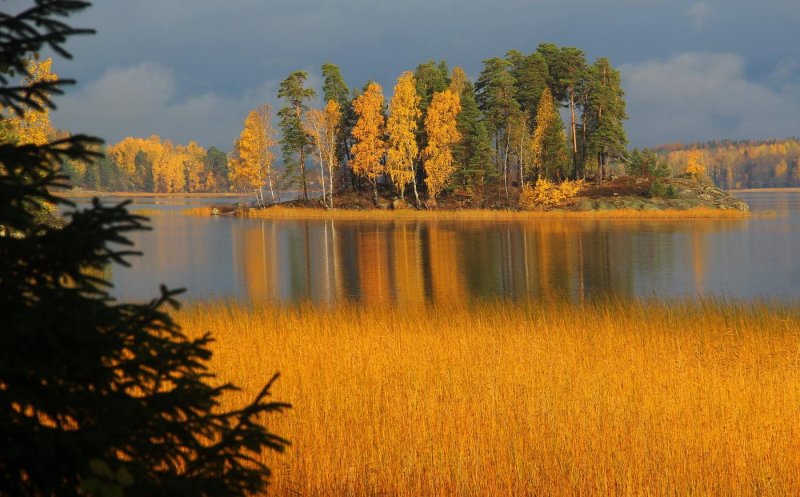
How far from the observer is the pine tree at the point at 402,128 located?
7000 centimetres

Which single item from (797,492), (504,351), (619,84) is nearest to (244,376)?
(504,351)

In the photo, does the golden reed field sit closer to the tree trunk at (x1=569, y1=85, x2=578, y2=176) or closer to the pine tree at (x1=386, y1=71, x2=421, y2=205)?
the pine tree at (x1=386, y1=71, x2=421, y2=205)

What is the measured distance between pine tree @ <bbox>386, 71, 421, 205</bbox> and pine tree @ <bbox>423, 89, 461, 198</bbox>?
61.2 inches

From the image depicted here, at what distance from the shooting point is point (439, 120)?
70.6 meters

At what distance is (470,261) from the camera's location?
Answer: 35.6m

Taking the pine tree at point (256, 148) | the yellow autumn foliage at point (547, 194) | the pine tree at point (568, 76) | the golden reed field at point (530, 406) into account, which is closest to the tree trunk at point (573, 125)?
the pine tree at point (568, 76)

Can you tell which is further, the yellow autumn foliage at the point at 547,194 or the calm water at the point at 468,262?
the yellow autumn foliage at the point at 547,194

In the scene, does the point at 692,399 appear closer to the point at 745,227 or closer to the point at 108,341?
the point at 108,341

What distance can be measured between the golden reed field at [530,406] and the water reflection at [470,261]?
10.3m

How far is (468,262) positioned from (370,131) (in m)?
40.7

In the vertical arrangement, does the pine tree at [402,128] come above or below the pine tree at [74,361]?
above

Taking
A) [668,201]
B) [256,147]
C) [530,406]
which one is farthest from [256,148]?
[530,406]

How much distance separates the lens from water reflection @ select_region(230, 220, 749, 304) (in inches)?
1078

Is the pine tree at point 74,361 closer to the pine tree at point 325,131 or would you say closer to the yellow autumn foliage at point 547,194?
the yellow autumn foliage at point 547,194
